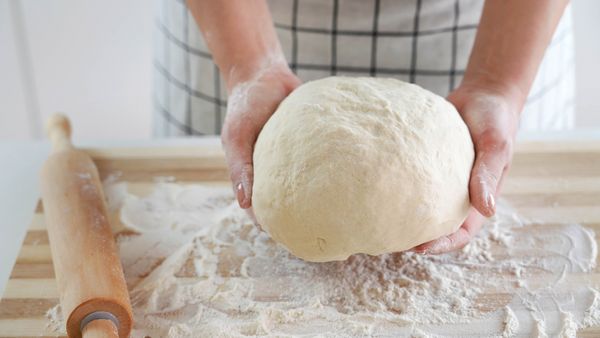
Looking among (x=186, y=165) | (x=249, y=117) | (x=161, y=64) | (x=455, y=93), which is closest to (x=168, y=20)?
(x=161, y=64)

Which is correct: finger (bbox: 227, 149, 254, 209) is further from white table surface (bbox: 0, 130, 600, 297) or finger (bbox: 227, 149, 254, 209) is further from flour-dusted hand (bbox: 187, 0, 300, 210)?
white table surface (bbox: 0, 130, 600, 297)

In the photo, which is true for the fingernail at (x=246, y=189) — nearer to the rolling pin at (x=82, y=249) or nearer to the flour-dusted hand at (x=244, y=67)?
the flour-dusted hand at (x=244, y=67)

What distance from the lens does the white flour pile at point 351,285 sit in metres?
1.07

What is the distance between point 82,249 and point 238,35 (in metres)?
0.51

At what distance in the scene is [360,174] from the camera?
100 centimetres

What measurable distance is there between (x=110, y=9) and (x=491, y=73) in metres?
2.02

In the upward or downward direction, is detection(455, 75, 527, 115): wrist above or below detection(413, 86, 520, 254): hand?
above

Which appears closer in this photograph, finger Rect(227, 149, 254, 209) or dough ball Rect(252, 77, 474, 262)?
dough ball Rect(252, 77, 474, 262)

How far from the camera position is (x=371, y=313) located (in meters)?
1.09

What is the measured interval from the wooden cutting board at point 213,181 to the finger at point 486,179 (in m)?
0.26

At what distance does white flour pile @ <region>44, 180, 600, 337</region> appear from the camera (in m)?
1.07

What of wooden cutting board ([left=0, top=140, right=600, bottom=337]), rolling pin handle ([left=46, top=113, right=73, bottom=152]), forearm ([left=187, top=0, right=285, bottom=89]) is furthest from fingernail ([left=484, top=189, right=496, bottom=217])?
rolling pin handle ([left=46, top=113, right=73, bottom=152])

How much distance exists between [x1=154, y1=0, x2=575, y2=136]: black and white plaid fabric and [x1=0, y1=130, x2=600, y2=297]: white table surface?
0.17 metres

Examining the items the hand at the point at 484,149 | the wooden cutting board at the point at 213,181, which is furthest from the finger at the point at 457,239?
the wooden cutting board at the point at 213,181
